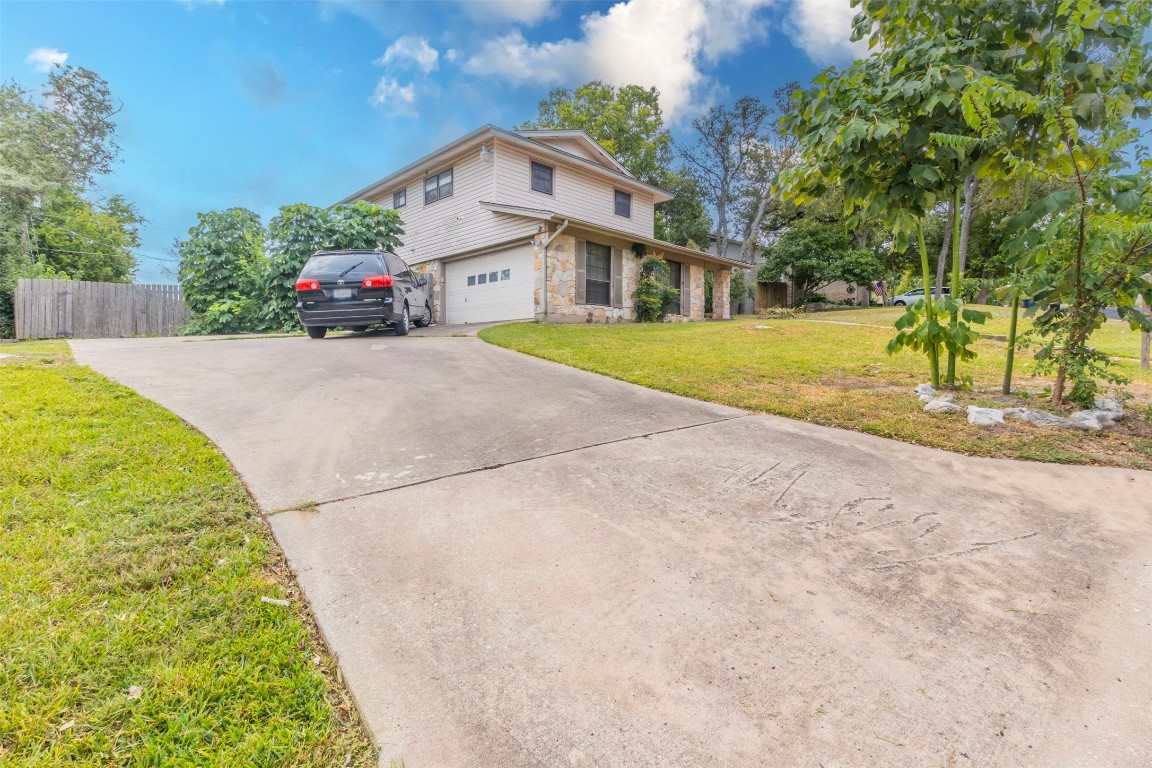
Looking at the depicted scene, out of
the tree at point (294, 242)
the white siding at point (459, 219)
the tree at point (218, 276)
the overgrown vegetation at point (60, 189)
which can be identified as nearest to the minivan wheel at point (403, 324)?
the white siding at point (459, 219)

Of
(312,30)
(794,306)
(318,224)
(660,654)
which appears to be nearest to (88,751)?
(660,654)

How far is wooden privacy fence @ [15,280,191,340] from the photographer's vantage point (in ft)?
41.7

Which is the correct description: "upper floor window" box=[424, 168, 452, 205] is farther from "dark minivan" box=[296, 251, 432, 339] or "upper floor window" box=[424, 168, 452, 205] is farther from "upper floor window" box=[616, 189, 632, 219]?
"dark minivan" box=[296, 251, 432, 339]

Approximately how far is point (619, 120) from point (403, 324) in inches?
855

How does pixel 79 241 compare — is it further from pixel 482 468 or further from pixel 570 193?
pixel 482 468

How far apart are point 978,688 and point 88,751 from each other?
2.38 meters

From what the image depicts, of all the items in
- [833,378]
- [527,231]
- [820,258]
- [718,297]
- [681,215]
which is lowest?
[833,378]

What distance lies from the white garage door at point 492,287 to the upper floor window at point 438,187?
2.31m

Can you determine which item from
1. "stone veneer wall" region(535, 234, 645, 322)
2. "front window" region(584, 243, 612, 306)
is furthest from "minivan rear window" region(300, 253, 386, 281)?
"front window" region(584, 243, 612, 306)

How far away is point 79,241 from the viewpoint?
60.5 feet

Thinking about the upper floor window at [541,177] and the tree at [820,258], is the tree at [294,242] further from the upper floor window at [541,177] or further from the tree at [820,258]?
the tree at [820,258]

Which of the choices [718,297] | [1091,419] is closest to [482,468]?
[1091,419]

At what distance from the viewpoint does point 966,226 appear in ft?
70.7

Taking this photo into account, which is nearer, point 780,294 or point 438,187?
point 438,187
